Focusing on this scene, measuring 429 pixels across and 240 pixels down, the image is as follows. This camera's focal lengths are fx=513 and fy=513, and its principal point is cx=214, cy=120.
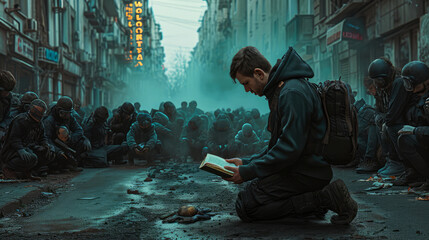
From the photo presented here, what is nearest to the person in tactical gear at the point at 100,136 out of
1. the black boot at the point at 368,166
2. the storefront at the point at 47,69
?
the black boot at the point at 368,166

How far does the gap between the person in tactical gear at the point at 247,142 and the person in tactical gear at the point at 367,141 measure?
338 centimetres

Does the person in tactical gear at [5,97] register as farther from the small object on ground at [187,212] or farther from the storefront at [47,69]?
the storefront at [47,69]

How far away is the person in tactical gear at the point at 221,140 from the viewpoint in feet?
39.7

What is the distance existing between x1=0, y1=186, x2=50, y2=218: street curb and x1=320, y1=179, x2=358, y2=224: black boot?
130 inches

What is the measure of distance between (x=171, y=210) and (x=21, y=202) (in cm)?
193

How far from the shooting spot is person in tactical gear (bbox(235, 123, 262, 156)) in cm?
1239

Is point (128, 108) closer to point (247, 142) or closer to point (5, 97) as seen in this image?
→ point (247, 142)

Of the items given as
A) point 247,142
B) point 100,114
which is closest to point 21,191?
point 100,114

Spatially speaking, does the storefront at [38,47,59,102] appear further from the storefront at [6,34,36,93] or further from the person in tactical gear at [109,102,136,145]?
the person in tactical gear at [109,102,136,145]

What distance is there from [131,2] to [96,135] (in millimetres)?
47419

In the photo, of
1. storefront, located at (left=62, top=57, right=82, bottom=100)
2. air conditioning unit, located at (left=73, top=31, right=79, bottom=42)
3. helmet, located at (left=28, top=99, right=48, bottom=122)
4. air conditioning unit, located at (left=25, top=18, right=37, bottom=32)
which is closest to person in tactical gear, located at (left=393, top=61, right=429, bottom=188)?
helmet, located at (left=28, top=99, right=48, bottom=122)

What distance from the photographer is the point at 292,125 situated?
12.7 ft

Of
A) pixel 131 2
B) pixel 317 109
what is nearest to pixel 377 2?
pixel 317 109

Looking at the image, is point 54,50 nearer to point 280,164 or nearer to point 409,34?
point 409,34
